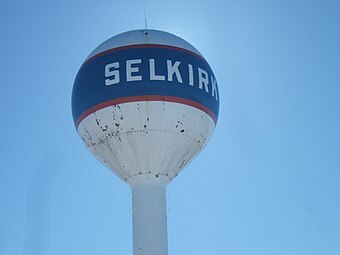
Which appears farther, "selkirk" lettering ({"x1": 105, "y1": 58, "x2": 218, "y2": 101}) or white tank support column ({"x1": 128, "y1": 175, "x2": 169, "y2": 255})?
white tank support column ({"x1": 128, "y1": 175, "x2": 169, "y2": 255})

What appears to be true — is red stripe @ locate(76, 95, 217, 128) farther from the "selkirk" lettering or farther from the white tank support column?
the white tank support column

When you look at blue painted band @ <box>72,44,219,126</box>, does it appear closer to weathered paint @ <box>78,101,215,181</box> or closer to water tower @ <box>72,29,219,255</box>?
water tower @ <box>72,29,219,255</box>

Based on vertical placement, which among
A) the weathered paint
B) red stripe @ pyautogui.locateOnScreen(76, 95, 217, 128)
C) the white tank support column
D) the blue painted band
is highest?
the blue painted band

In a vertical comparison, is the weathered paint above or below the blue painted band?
below

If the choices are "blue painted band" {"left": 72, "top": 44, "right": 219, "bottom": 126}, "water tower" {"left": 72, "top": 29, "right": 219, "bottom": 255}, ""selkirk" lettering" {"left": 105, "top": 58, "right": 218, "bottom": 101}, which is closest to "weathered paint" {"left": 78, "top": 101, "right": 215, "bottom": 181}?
"water tower" {"left": 72, "top": 29, "right": 219, "bottom": 255}

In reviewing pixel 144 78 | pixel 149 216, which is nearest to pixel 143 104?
pixel 144 78

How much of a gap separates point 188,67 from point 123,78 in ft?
6.67

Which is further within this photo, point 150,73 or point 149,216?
point 149,216

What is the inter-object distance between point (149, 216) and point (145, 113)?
312cm

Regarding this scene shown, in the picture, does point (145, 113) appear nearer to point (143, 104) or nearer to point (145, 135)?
point (143, 104)

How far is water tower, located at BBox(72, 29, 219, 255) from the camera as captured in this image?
55.7 ft

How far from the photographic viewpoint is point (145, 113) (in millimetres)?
16922

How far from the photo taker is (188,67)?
17547mm

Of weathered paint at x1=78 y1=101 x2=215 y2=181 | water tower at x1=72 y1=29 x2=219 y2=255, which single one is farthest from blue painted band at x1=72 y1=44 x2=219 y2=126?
weathered paint at x1=78 y1=101 x2=215 y2=181
